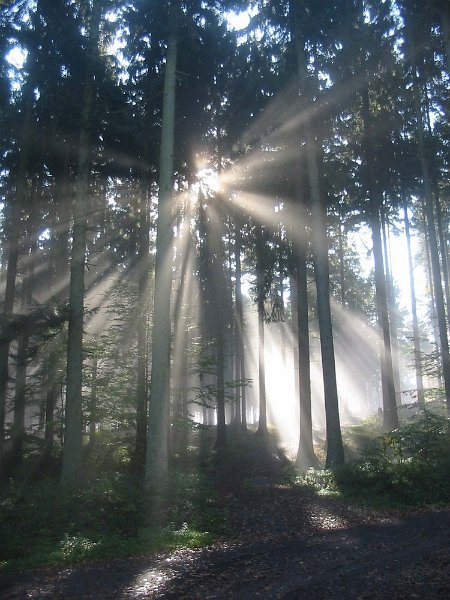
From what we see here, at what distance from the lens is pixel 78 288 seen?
563 inches

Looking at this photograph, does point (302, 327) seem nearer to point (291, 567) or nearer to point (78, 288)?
point (78, 288)

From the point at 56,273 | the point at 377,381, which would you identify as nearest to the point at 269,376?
the point at 377,381

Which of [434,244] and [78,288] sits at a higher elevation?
[434,244]

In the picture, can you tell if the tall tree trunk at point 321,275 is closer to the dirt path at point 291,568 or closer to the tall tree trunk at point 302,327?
the tall tree trunk at point 302,327

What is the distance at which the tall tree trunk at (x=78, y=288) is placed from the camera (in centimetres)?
1360

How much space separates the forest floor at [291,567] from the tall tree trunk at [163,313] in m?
2.98

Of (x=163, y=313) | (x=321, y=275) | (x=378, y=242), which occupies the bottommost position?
(x=163, y=313)

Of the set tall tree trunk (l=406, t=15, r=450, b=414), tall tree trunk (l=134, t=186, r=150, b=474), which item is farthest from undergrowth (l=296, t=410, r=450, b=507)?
tall tree trunk (l=134, t=186, r=150, b=474)

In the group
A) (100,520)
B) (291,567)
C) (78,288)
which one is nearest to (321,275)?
(78,288)

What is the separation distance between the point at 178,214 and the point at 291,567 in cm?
1492

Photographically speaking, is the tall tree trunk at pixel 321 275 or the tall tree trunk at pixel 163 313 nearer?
the tall tree trunk at pixel 163 313

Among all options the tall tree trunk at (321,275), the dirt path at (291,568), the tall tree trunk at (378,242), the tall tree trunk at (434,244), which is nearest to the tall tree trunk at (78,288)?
the dirt path at (291,568)

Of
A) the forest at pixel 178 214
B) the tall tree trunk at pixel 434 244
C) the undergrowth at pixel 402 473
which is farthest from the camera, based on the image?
the tall tree trunk at pixel 434 244

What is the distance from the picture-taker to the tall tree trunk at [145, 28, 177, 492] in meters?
12.5
